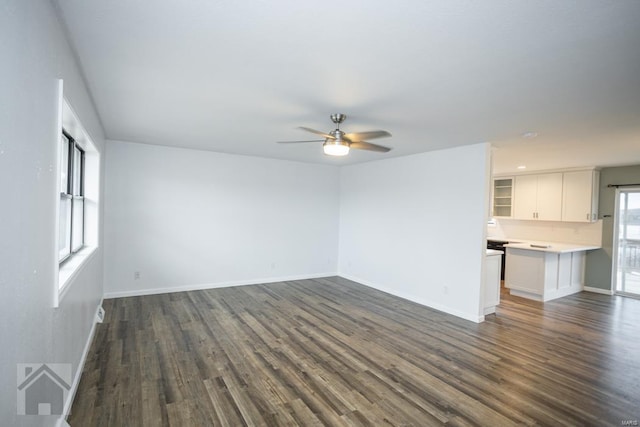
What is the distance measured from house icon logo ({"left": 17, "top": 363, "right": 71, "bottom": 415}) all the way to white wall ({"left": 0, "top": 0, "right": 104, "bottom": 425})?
4cm

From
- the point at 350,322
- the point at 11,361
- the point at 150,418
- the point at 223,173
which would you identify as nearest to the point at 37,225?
the point at 11,361

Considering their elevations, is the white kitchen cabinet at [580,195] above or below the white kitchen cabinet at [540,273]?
above

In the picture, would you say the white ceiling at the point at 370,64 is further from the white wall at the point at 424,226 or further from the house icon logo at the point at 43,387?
the house icon logo at the point at 43,387

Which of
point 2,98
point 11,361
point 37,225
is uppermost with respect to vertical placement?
point 2,98

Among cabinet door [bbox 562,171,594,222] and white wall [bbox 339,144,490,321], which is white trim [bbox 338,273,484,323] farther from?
cabinet door [bbox 562,171,594,222]

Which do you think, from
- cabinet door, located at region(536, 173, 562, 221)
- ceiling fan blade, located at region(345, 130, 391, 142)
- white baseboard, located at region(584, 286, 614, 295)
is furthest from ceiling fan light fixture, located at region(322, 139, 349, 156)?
white baseboard, located at region(584, 286, 614, 295)

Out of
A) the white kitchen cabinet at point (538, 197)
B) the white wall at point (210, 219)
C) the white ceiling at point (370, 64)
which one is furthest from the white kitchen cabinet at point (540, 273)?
the white wall at point (210, 219)

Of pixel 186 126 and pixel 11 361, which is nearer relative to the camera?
pixel 11 361

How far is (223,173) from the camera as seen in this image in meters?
5.94

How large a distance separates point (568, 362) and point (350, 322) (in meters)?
2.41

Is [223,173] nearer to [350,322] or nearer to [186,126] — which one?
[186,126]

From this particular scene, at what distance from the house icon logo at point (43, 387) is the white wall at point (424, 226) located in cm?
460

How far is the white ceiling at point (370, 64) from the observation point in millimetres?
1632

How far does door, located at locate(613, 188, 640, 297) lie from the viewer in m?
6.18
